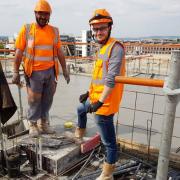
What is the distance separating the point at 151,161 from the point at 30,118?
1.72 m

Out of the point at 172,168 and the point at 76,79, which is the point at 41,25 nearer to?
the point at 172,168

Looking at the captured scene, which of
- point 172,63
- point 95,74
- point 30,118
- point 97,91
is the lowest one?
point 30,118

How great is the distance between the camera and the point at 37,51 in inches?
137

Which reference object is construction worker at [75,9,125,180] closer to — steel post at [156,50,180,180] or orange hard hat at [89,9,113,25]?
orange hard hat at [89,9,113,25]

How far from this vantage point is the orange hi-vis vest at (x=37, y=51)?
11.3 ft

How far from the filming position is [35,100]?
Answer: 11.7 ft

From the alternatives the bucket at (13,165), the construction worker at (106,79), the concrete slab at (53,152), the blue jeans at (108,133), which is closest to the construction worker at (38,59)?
the concrete slab at (53,152)

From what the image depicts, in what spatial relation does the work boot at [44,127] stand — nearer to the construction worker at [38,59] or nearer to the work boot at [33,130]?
the construction worker at [38,59]

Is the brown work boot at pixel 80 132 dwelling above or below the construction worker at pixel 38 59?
below

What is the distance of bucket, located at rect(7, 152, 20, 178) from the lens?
279 cm

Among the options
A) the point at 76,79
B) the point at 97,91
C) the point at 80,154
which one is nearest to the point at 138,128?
the point at 80,154

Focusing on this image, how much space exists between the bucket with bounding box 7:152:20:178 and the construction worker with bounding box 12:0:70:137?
0.68 m

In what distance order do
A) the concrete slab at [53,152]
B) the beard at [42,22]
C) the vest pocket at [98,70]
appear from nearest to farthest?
the vest pocket at [98,70]
the concrete slab at [53,152]
the beard at [42,22]

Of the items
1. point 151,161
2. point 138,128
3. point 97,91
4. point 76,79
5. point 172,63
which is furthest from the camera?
point 76,79
